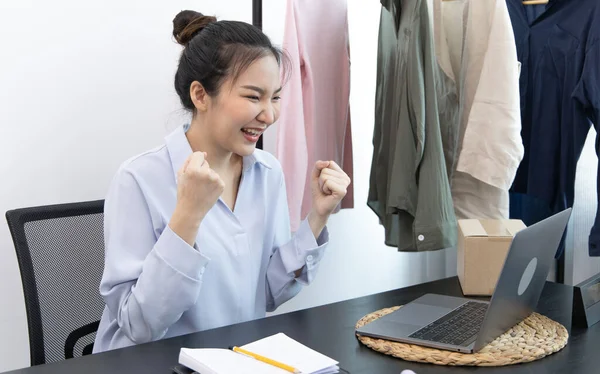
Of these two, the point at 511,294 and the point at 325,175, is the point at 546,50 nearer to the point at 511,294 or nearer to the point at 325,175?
the point at 325,175

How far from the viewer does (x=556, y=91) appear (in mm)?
2521

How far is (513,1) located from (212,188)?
174 cm

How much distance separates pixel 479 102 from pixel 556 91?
32 centimetres

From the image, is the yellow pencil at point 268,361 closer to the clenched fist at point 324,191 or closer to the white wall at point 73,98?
the clenched fist at point 324,191

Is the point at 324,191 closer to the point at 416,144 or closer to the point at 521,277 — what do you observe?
the point at 521,277

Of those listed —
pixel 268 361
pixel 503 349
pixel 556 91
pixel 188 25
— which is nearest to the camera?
pixel 268 361

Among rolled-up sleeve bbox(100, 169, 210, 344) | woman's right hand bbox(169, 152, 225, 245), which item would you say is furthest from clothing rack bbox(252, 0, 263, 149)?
woman's right hand bbox(169, 152, 225, 245)

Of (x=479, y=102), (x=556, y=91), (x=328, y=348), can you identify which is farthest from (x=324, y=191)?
(x=556, y=91)

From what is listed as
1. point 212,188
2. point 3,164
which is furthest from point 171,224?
point 3,164

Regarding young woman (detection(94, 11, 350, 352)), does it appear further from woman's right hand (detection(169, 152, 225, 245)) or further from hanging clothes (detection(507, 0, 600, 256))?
hanging clothes (detection(507, 0, 600, 256))

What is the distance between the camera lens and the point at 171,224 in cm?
138

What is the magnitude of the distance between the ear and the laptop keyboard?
0.68 meters

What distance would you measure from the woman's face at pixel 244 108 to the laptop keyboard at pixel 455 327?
0.56m

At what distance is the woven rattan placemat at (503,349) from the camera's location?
1.24m
